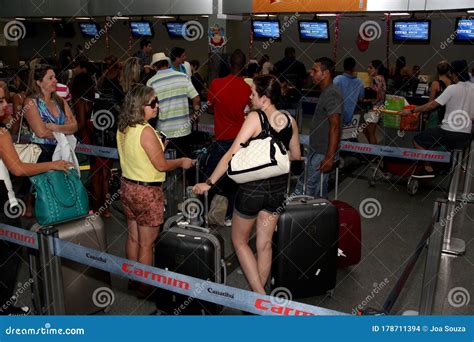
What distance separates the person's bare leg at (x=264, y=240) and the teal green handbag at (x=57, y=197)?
118cm

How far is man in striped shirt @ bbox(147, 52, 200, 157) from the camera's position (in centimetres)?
488

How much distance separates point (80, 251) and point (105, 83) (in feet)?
12.3

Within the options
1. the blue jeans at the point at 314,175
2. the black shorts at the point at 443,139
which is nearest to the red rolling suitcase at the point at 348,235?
the blue jeans at the point at 314,175

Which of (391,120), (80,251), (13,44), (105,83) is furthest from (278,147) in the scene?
(13,44)

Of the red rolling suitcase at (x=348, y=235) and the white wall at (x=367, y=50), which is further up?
the white wall at (x=367, y=50)

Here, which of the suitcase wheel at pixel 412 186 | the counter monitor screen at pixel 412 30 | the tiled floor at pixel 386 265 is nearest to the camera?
the tiled floor at pixel 386 265

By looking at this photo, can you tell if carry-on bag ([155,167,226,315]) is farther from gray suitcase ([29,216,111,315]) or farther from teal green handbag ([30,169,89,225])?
teal green handbag ([30,169,89,225])

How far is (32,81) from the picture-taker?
3.72 m

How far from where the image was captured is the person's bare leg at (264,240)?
3205 millimetres

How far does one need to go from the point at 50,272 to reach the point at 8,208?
23.4 inches

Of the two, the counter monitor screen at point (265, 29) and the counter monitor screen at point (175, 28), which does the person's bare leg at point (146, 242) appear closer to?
the counter monitor screen at point (265, 29)

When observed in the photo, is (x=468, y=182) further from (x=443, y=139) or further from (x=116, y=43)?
(x=116, y=43)

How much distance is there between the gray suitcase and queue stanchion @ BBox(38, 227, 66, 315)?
26 cm
